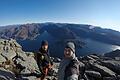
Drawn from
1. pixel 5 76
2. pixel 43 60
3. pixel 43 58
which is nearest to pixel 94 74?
pixel 5 76

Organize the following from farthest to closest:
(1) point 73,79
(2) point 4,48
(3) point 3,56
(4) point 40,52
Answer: (2) point 4,48, (3) point 3,56, (4) point 40,52, (1) point 73,79

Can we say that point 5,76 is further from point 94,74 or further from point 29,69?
point 94,74

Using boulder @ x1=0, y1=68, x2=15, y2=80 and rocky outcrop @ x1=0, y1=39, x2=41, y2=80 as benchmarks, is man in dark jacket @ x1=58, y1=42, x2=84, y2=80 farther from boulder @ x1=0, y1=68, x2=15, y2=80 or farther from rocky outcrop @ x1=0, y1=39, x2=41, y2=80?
rocky outcrop @ x1=0, y1=39, x2=41, y2=80

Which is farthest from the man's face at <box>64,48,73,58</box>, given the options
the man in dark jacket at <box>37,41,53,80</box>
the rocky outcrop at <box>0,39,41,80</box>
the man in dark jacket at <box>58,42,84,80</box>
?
the rocky outcrop at <box>0,39,41,80</box>

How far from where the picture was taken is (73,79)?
206 inches

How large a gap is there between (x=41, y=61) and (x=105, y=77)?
30.9ft

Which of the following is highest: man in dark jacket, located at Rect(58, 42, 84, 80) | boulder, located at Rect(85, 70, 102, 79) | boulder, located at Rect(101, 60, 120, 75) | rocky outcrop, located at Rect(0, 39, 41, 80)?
man in dark jacket, located at Rect(58, 42, 84, 80)

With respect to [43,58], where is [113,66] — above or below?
below

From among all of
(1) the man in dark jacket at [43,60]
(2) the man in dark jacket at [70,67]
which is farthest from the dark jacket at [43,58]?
(2) the man in dark jacket at [70,67]

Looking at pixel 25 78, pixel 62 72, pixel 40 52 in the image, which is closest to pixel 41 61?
pixel 40 52

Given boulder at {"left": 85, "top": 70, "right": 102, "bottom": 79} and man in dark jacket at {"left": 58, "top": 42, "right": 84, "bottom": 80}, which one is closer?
man in dark jacket at {"left": 58, "top": 42, "right": 84, "bottom": 80}

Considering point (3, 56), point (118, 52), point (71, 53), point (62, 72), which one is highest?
point (71, 53)

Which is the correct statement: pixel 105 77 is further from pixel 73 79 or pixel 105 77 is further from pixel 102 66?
pixel 73 79

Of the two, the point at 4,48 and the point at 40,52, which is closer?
the point at 40,52
